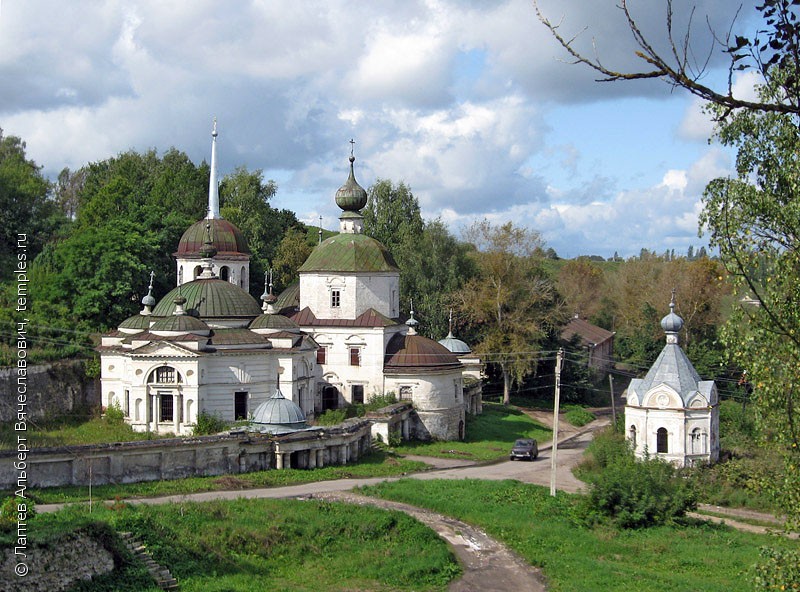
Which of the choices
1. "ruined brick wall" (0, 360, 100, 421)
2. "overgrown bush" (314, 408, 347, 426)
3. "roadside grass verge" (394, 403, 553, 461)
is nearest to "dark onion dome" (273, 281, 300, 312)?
"overgrown bush" (314, 408, 347, 426)

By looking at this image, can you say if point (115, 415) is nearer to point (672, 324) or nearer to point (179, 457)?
point (179, 457)

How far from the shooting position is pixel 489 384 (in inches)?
2179

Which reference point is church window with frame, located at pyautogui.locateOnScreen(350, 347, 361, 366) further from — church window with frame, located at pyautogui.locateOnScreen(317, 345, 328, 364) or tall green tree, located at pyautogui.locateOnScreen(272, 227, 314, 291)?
tall green tree, located at pyautogui.locateOnScreen(272, 227, 314, 291)

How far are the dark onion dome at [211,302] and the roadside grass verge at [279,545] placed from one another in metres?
14.6

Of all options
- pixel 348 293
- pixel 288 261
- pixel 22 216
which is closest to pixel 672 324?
pixel 348 293

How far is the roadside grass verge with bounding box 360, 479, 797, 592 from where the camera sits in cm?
2069

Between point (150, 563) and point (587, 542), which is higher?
point (150, 563)

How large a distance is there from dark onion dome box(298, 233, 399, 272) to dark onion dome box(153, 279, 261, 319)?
198 inches

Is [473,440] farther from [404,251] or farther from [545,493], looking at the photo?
[404,251]

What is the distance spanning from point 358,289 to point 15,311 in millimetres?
15329

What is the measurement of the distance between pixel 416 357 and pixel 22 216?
29.9 meters

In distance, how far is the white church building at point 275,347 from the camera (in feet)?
114

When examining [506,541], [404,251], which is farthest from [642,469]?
[404,251]

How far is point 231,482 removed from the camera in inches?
1121
